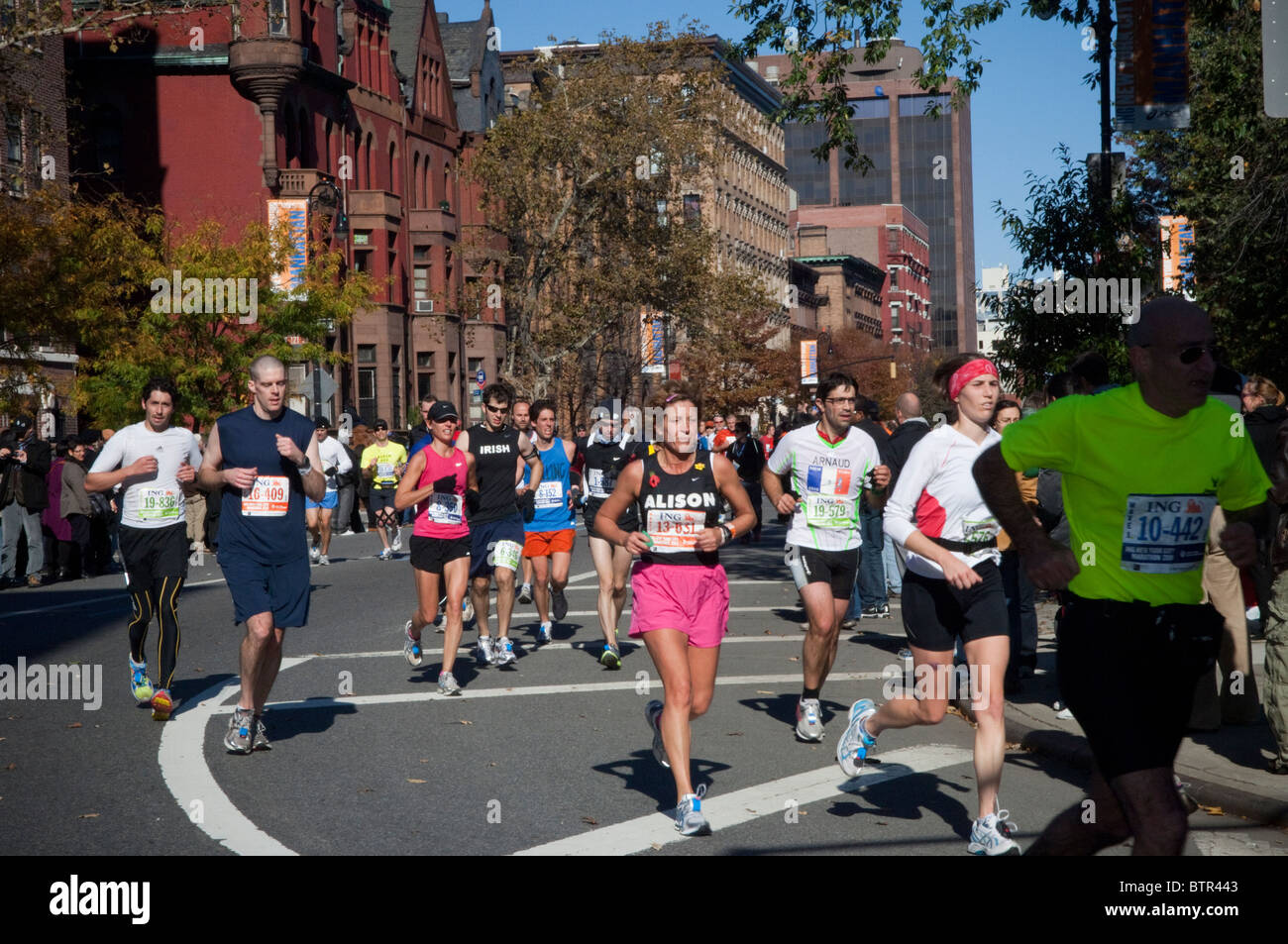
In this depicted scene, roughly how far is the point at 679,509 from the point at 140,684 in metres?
4.75

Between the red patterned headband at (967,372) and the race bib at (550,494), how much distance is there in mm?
7108

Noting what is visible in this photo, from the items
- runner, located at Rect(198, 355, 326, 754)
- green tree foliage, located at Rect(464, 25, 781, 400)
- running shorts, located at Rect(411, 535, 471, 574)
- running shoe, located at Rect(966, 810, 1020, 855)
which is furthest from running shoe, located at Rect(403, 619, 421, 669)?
green tree foliage, located at Rect(464, 25, 781, 400)

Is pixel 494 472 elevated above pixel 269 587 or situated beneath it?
elevated above

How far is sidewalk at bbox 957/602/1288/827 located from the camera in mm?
7465

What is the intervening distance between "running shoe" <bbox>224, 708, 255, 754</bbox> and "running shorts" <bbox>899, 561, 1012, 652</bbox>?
12.5 feet

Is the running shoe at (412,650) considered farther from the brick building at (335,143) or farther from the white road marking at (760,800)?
the brick building at (335,143)

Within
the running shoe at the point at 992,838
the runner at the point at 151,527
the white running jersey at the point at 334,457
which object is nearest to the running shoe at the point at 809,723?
the running shoe at the point at 992,838

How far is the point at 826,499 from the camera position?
9.88 meters

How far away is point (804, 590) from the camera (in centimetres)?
973

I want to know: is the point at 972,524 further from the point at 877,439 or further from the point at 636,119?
the point at 636,119

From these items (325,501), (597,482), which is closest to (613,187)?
(325,501)

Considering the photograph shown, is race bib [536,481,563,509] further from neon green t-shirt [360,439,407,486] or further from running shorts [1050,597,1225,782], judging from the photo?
neon green t-shirt [360,439,407,486]

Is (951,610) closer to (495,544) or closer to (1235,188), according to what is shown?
(495,544)

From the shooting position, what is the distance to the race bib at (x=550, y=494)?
47.2 feet
